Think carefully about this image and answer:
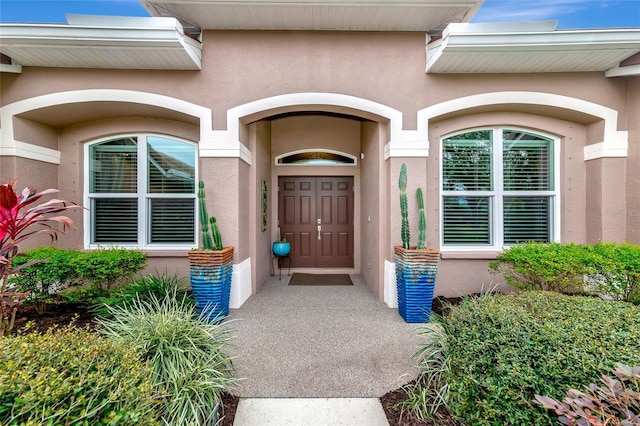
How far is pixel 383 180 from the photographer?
4242 mm

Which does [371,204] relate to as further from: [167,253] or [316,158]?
[167,253]

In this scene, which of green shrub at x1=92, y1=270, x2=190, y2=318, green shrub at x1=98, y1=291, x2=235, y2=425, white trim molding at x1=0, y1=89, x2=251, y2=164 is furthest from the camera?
white trim molding at x1=0, y1=89, x2=251, y2=164

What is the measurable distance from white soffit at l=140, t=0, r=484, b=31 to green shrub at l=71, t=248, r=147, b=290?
329cm

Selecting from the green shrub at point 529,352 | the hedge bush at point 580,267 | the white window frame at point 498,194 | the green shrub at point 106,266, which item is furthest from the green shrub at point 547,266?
the green shrub at point 106,266

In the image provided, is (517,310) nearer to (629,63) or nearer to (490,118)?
(490,118)

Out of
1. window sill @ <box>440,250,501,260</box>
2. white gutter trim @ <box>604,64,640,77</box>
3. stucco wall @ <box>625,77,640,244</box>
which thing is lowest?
window sill @ <box>440,250,501,260</box>

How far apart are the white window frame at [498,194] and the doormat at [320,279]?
193cm

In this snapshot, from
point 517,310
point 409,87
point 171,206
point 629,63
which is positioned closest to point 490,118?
point 409,87

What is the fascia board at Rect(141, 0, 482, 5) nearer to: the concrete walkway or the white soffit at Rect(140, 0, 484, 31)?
the white soffit at Rect(140, 0, 484, 31)

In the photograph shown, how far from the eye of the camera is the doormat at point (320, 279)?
514cm

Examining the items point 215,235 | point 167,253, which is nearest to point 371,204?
point 215,235

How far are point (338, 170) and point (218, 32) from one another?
319 cm

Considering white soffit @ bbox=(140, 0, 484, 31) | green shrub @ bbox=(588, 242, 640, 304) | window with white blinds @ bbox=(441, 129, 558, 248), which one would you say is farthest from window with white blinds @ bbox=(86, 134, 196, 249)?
green shrub @ bbox=(588, 242, 640, 304)

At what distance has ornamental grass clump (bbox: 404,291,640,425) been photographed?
1.47 meters
